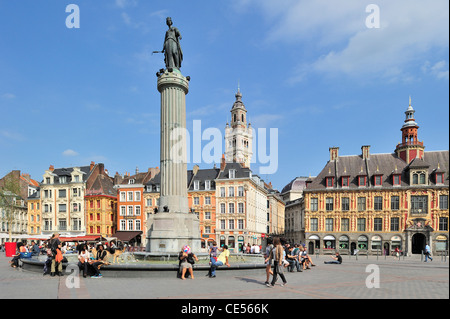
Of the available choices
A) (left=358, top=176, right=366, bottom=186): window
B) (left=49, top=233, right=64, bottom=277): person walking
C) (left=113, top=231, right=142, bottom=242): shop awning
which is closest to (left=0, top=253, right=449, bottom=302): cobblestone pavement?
(left=49, top=233, right=64, bottom=277): person walking

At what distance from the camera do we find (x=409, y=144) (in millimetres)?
51656

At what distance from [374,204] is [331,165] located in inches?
322

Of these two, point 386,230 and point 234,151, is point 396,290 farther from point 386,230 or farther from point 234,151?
point 234,151

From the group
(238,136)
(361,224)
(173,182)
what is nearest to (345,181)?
(361,224)

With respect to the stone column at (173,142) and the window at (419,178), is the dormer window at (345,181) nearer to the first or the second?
the window at (419,178)

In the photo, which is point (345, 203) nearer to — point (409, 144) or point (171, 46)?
point (409, 144)

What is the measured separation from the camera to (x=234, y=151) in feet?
465

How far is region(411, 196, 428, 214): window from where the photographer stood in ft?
156

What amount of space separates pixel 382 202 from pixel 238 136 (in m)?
92.1

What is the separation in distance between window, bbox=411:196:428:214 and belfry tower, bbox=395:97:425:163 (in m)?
5.68

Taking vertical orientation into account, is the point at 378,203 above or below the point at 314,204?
above

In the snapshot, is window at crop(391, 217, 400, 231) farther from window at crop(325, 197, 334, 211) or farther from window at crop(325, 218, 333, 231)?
window at crop(325, 197, 334, 211)

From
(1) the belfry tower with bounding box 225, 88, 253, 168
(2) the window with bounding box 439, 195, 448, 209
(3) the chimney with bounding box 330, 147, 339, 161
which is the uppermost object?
(1) the belfry tower with bounding box 225, 88, 253, 168

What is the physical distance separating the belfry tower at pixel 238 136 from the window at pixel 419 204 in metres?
89.7
